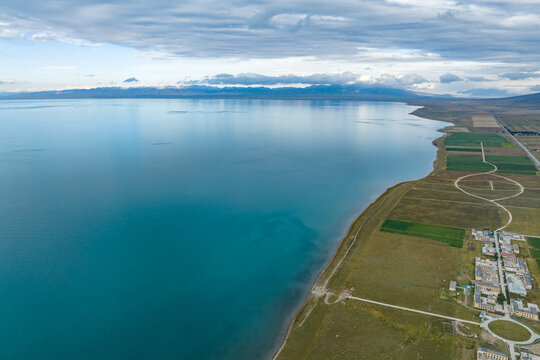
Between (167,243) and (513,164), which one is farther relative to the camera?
(513,164)

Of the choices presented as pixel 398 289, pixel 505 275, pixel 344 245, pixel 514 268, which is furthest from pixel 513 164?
pixel 398 289

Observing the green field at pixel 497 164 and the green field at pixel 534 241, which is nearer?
the green field at pixel 534 241

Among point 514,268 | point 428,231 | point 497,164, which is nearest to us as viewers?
point 514,268

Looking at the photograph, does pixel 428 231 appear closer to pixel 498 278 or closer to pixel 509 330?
pixel 498 278

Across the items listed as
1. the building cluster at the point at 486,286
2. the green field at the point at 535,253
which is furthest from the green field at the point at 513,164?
the building cluster at the point at 486,286

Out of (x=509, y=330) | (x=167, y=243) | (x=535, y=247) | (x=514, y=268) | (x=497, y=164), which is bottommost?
(x=509, y=330)

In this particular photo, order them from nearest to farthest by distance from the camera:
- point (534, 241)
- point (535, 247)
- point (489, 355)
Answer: point (489, 355) < point (535, 247) < point (534, 241)

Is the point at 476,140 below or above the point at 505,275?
above

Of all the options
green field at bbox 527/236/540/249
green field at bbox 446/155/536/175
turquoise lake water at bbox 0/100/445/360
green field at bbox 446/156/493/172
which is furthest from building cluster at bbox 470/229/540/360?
green field at bbox 446/155/536/175

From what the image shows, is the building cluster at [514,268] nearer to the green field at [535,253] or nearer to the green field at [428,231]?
the green field at [535,253]
